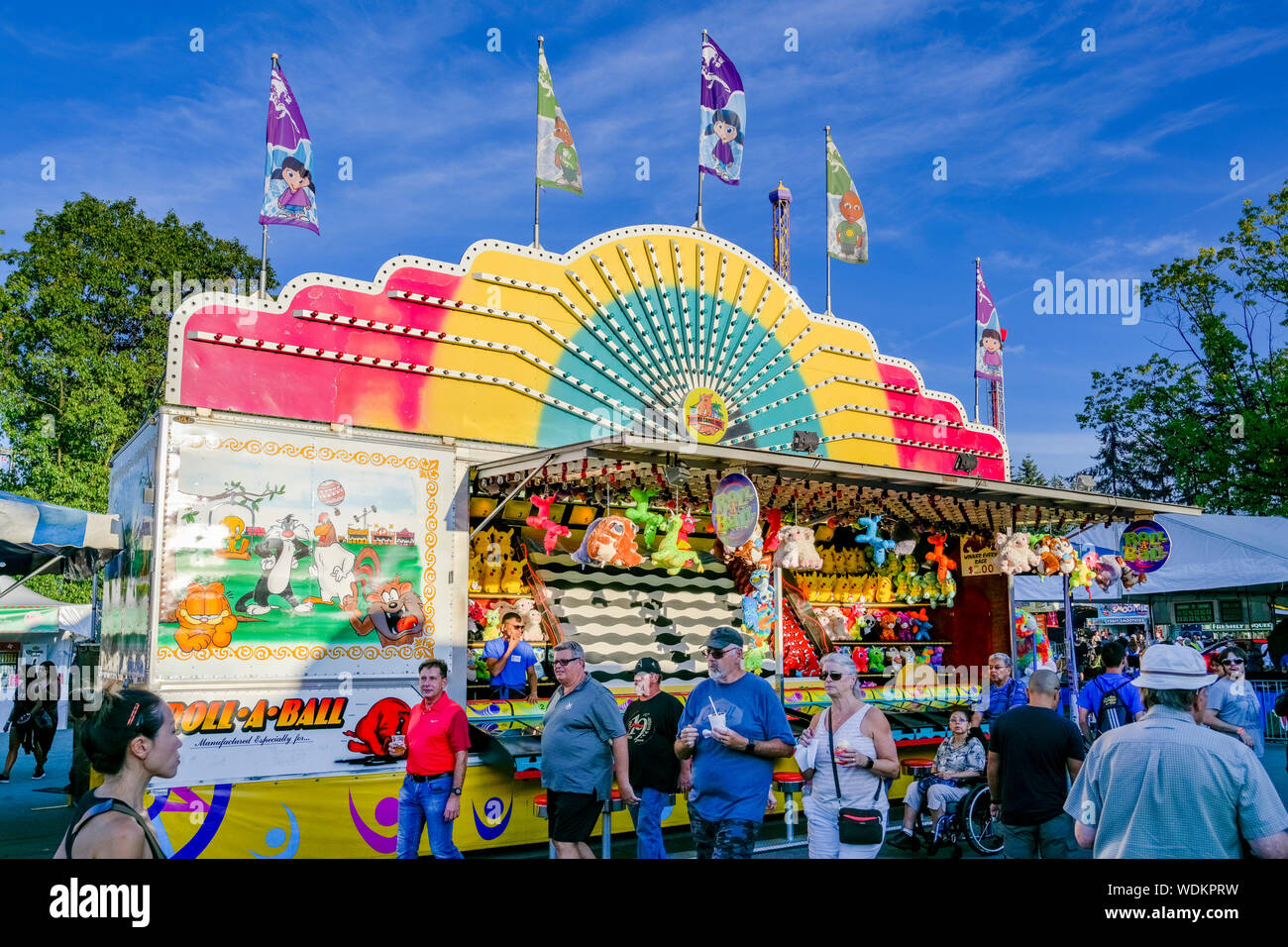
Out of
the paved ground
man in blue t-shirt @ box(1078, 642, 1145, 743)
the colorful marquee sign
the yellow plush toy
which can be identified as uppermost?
the colorful marquee sign

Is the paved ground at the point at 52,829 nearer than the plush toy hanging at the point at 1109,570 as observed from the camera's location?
Yes

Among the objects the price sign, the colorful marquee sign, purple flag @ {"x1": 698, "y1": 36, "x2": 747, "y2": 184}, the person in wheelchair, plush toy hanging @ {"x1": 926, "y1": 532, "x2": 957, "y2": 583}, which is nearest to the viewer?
the person in wheelchair

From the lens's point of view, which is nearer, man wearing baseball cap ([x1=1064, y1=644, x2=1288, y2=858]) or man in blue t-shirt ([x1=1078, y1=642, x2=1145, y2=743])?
man wearing baseball cap ([x1=1064, y1=644, x2=1288, y2=858])

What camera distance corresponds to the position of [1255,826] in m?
3.58

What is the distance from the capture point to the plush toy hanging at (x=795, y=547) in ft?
36.3

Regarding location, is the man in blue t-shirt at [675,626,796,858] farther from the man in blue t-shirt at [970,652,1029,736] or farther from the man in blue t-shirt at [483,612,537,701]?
the man in blue t-shirt at [483,612,537,701]

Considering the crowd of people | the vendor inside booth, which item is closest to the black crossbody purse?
the crowd of people

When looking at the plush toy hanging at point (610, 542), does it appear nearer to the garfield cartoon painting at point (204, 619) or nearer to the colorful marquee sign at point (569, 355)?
the colorful marquee sign at point (569, 355)

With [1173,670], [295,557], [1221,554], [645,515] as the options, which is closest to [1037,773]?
[1173,670]

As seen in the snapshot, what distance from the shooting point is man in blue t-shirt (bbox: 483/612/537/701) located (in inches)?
422

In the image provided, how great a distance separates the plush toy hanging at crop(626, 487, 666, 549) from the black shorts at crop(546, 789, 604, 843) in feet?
15.0

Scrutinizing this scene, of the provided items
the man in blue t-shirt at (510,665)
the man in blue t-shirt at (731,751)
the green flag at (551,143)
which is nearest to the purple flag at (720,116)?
the green flag at (551,143)

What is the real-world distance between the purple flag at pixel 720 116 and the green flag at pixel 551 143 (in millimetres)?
2055

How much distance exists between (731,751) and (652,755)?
5.58 ft
